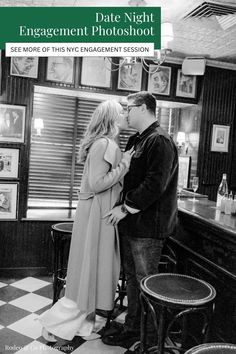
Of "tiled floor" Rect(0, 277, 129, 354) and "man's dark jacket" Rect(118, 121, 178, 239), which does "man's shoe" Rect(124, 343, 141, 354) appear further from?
"man's dark jacket" Rect(118, 121, 178, 239)

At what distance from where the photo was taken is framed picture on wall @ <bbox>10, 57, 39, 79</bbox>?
4367 millimetres

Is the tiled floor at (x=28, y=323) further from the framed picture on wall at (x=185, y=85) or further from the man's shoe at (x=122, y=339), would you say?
the framed picture on wall at (x=185, y=85)

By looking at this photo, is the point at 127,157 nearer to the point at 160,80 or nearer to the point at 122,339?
the point at 122,339

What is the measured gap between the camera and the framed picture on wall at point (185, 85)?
16.7ft

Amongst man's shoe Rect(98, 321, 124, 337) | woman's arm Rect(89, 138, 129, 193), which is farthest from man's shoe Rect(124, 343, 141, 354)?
woman's arm Rect(89, 138, 129, 193)

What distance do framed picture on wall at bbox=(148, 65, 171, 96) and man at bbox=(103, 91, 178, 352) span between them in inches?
90.6

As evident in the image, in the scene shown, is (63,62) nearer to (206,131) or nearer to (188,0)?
(188,0)

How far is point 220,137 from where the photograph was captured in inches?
210

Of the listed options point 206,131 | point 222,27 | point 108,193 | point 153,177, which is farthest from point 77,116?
point 153,177

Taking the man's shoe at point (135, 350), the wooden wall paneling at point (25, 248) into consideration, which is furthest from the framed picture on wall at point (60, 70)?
the man's shoe at point (135, 350)

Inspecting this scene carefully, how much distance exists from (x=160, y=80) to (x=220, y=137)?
1180 millimetres

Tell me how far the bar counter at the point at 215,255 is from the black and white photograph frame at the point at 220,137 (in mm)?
2369

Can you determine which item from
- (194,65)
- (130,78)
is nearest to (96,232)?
(130,78)

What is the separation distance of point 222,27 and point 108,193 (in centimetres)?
221
